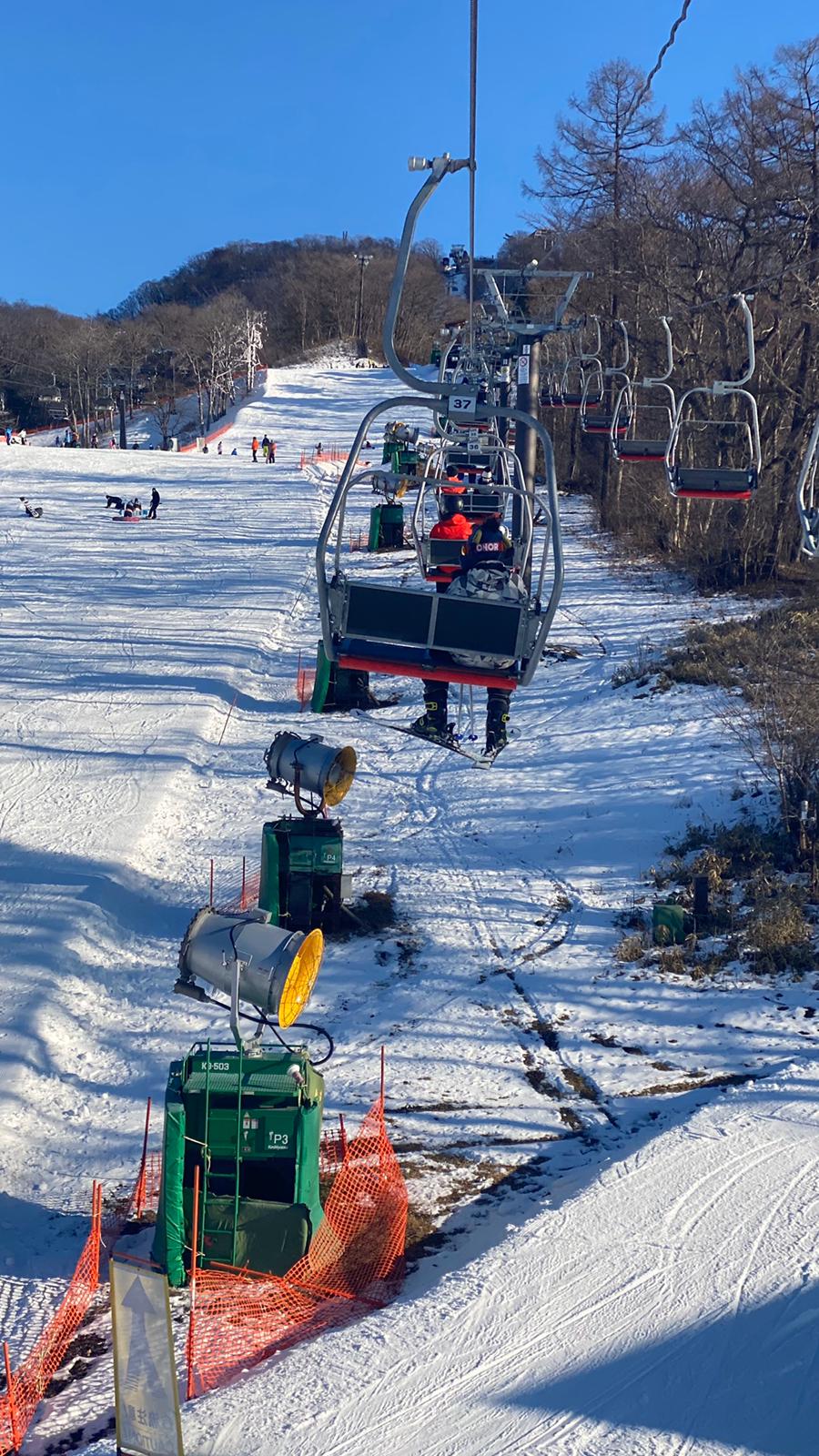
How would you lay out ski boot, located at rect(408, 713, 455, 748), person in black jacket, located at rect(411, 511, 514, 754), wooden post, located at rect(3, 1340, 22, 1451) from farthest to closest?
ski boot, located at rect(408, 713, 455, 748)
person in black jacket, located at rect(411, 511, 514, 754)
wooden post, located at rect(3, 1340, 22, 1451)

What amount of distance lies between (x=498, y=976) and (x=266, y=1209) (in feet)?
17.0

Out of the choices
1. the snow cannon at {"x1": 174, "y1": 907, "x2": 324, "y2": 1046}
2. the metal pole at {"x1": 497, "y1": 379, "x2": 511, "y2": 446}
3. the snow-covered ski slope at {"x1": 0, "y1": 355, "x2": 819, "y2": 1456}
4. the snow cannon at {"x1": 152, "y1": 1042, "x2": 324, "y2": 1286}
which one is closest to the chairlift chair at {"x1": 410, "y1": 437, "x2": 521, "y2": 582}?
the metal pole at {"x1": 497, "y1": 379, "x2": 511, "y2": 446}

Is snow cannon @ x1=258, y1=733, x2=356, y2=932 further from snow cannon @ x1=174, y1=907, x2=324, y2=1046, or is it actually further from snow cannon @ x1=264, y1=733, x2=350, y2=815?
snow cannon @ x1=174, y1=907, x2=324, y2=1046

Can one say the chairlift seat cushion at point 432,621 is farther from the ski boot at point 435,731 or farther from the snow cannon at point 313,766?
the snow cannon at point 313,766

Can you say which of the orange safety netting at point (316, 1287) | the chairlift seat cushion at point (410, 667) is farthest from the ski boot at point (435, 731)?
the orange safety netting at point (316, 1287)

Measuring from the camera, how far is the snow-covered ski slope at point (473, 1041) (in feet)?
21.0

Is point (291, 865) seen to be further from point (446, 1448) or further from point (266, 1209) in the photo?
point (446, 1448)

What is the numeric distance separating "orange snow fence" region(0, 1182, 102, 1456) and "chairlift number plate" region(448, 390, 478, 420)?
5.44 meters

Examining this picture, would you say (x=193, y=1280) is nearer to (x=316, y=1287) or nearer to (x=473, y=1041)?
(x=316, y=1287)

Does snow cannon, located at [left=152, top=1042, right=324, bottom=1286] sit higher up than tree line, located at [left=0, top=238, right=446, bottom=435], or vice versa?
tree line, located at [left=0, top=238, right=446, bottom=435]

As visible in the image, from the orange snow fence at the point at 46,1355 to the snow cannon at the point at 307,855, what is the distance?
510cm

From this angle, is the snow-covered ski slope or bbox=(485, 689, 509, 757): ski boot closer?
the snow-covered ski slope

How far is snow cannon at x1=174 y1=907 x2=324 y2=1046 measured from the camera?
26.1 feet

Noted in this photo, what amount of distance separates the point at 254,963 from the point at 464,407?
146 inches
